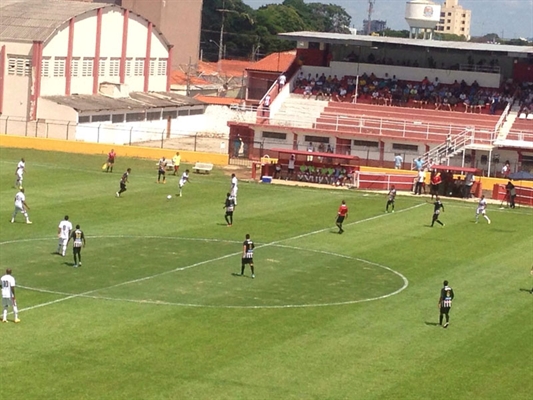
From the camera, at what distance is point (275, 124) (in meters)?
88.9

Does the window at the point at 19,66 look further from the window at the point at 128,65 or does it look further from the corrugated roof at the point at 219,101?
the corrugated roof at the point at 219,101

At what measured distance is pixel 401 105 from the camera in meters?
93.1

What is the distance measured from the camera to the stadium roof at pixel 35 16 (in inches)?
3597

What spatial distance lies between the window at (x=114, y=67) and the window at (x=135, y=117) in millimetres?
4654

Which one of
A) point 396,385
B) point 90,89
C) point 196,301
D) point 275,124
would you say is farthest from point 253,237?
point 90,89

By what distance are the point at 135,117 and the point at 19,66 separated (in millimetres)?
10763

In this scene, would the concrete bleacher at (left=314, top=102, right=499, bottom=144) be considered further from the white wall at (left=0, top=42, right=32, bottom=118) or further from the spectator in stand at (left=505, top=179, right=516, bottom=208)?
the white wall at (left=0, top=42, right=32, bottom=118)

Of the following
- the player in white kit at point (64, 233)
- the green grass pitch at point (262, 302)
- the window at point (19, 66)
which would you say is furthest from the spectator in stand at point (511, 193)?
the window at point (19, 66)

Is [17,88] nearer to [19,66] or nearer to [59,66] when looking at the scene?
[19,66]

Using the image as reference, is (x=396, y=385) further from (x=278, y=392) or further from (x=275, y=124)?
(x=275, y=124)

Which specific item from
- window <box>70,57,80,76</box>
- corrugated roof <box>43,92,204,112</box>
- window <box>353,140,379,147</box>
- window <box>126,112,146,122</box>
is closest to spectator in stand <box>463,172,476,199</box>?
window <box>353,140,379,147</box>

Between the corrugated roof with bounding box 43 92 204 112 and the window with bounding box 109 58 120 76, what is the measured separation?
7.08ft

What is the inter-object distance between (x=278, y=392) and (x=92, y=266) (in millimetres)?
16462

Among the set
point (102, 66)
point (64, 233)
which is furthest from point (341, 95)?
point (64, 233)
